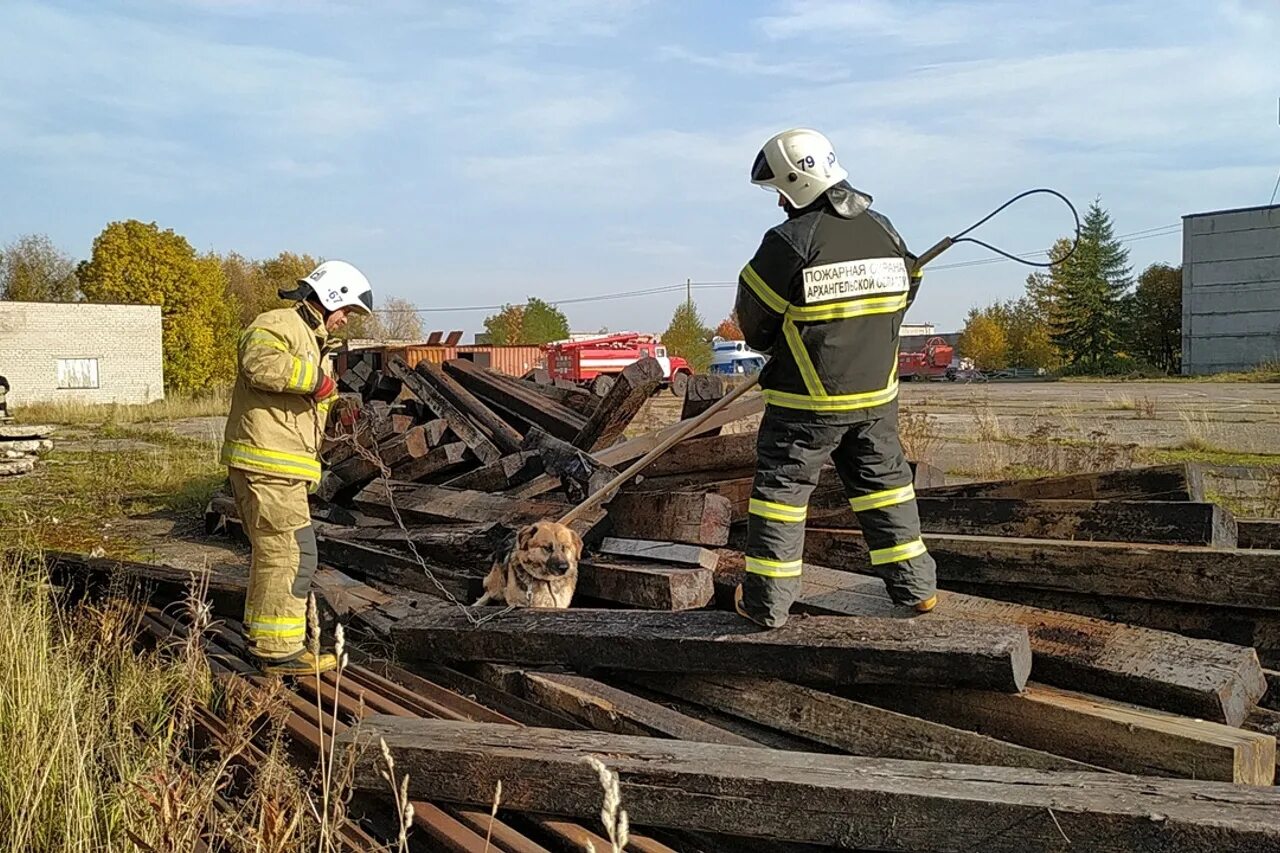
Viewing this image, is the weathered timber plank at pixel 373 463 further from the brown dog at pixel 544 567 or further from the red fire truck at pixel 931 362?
the red fire truck at pixel 931 362

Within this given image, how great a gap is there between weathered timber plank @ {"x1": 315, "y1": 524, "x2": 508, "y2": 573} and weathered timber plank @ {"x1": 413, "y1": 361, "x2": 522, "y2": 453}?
1528mm

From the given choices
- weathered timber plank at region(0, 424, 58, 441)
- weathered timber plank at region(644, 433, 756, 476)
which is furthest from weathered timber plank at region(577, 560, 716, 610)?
weathered timber plank at region(0, 424, 58, 441)

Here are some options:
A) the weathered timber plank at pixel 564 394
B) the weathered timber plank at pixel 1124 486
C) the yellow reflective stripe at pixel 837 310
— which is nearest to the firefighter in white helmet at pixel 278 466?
the yellow reflective stripe at pixel 837 310

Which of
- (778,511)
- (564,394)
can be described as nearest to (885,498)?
(778,511)

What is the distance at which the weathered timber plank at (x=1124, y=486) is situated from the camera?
15.9ft

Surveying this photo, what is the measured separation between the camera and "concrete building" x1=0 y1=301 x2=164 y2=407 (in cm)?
3703

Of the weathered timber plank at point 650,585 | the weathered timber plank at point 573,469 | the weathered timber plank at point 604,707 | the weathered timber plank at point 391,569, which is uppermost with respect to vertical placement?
the weathered timber plank at point 573,469

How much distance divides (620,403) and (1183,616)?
4.00 m

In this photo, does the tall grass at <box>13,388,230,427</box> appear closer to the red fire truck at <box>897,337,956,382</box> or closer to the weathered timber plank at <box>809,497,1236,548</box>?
the weathered timber plank at <box>809,497,1236,548</box>

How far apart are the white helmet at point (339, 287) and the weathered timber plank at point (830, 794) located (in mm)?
2486

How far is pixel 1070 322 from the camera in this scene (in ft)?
175

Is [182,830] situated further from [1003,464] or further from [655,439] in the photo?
[1003,464]

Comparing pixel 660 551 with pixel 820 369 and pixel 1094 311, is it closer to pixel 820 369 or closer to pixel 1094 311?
pixel 820 369

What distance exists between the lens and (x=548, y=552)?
4.96 m
